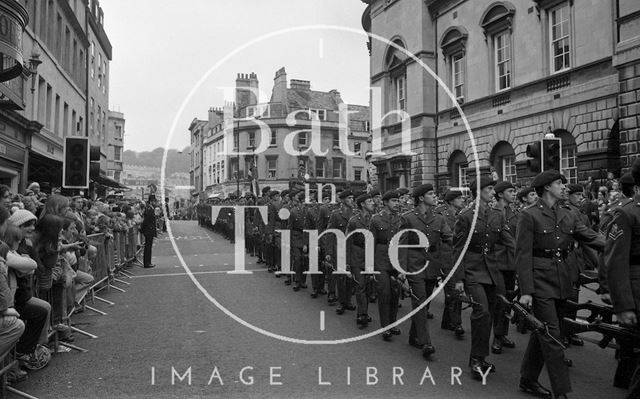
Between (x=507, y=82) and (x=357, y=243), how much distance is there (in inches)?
637

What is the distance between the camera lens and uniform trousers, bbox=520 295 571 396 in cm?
467

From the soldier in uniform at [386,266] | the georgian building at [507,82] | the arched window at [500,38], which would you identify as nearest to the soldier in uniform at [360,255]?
the soldier in uniform at [386,266]

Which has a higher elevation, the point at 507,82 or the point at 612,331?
the point at 507,82

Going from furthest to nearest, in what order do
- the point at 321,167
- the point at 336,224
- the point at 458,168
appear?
the point at 321,167, the point at 458,168, the point at 336,224

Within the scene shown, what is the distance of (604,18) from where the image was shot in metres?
17.0

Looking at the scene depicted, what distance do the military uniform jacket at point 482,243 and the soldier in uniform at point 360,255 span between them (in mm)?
2154

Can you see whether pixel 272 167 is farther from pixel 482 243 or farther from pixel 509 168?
pixel 482 243

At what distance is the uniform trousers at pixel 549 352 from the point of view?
467 centimetres

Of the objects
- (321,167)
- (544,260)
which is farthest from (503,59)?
(321,167)

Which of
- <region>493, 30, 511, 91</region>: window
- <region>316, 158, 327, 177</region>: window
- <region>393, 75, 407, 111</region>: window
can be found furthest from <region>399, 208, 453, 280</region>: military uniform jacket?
<region>316, 158, 327, 177</region>: window

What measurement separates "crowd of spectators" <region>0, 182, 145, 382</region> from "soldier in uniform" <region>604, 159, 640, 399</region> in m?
5.34

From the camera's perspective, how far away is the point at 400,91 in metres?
29.6

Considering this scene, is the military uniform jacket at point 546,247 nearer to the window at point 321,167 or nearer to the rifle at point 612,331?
the rifle at point 612,331

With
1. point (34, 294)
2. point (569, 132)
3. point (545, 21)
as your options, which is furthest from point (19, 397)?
point (545, 21)
